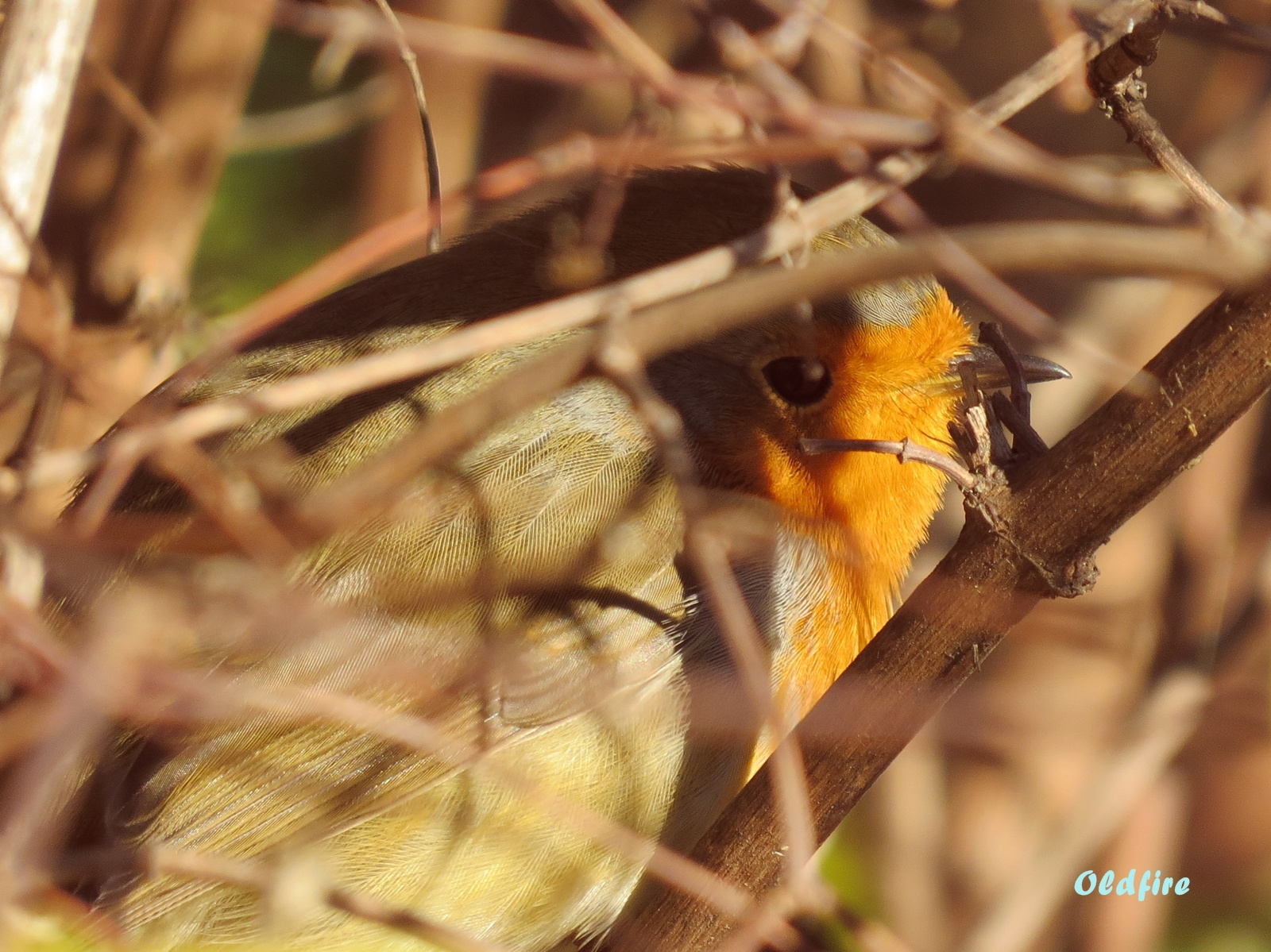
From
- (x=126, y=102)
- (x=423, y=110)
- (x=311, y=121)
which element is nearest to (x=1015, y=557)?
(x=423, y=110)

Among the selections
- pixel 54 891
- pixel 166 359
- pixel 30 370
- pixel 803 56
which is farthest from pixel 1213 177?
pixel 54 891

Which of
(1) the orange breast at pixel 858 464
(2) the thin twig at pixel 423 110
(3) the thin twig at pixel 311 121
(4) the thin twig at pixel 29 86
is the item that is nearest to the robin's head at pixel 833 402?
(1) the orange breast at pixel 858 464

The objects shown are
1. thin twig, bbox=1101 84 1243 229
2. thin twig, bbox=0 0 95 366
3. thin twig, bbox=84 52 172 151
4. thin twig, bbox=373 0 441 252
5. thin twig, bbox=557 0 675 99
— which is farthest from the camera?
thin twig, bbox=84 52 172 151

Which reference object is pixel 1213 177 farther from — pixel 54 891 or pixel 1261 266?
pixel 54 891

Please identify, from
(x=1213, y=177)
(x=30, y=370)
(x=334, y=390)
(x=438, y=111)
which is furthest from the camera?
(x=438, y=111)

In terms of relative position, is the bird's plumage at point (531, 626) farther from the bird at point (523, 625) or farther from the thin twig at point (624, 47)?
the thin twig at point (624, 47)

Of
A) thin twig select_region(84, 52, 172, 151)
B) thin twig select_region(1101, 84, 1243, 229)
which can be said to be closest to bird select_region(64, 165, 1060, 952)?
thin twig select_region(1101, 84, 1243, 229)

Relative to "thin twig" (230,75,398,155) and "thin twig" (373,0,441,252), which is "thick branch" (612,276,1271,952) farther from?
"thin twig" (230,75,398,155)

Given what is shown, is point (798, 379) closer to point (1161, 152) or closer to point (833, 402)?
point (833, 402)
